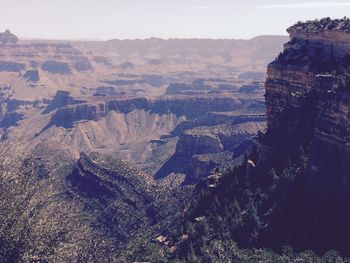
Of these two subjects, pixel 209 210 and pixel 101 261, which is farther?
pixel 101 261

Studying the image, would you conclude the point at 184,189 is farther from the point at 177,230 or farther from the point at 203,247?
the point at 203,247

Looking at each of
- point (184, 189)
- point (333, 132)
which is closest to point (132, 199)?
point (184, 189)

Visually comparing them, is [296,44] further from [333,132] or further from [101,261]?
[101,261]

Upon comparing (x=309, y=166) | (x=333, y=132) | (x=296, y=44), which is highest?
(x=296, y=44)

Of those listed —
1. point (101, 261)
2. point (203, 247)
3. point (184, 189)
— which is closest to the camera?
point (203, 247)

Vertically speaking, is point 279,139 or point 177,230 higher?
point 279,139

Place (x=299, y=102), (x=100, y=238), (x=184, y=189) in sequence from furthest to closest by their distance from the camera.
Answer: (x=184, y=189) < (x=100, y=238) < (x=299, y=102)

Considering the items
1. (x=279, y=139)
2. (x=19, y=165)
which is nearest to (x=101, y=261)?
(x=19, y=165)
